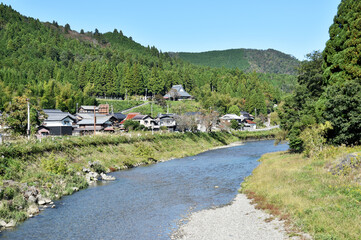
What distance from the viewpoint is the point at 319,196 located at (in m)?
20.4

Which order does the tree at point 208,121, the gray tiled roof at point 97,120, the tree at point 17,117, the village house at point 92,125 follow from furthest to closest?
the tree at point 208,121
the gray tiled roof at point 97,120
the village house at point 92,125
the tree at point 17,117

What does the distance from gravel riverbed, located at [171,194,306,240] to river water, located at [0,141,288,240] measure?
119 centimetres

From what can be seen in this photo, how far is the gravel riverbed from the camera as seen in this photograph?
17456mm

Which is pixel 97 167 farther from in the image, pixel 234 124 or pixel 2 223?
pixel 234 124

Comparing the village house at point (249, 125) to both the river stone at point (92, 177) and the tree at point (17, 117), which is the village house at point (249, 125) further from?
Result: the river stone at point (92, 177)

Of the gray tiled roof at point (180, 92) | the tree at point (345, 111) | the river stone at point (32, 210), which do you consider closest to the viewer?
the river stone at point (32, 210)

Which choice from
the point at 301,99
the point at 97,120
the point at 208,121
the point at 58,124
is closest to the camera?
the point at 301,99

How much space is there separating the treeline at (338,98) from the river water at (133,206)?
1074 cm

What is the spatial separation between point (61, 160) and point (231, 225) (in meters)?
21.8

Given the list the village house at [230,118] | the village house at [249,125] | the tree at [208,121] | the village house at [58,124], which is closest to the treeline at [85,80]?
the village house at [230,118]

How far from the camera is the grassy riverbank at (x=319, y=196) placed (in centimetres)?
1573

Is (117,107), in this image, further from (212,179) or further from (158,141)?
(212,179)

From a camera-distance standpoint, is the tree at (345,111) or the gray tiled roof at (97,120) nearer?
the tree at (345,111)

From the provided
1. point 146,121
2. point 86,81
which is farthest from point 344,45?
point 86,81
